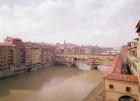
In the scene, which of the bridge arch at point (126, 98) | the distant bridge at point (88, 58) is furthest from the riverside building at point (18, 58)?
the bridge arch at point (126, 98)

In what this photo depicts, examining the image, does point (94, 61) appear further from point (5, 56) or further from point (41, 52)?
point (5, 56)

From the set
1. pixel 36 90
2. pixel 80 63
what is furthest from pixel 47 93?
pixel 80 63

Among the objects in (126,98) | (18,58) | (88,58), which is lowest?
(126,98)

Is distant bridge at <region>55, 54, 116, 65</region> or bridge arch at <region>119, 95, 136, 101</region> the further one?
distant bridge at <region>55, 54, 116, 65</region>

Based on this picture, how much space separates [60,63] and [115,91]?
47800mm

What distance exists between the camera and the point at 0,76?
1437 inches

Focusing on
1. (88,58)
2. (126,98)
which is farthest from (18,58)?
(126,98)

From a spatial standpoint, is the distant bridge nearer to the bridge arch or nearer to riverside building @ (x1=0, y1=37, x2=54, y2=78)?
riverside building @ (x1=0, y1=37, x2=54, y2=78)

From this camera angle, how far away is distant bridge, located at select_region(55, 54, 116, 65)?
59.5 meters

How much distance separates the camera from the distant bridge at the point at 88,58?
2341 inches

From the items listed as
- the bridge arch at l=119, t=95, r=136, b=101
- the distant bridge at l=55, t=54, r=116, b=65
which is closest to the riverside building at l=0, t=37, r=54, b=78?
the distant bridge at l=55, t=54, r=116, b=65

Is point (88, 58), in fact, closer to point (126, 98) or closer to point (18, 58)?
point (18, 58)

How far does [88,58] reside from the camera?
62.5 m

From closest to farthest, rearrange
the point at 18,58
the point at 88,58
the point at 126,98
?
the point at 126,98 < the point at 18,58 < the point at 88,58
